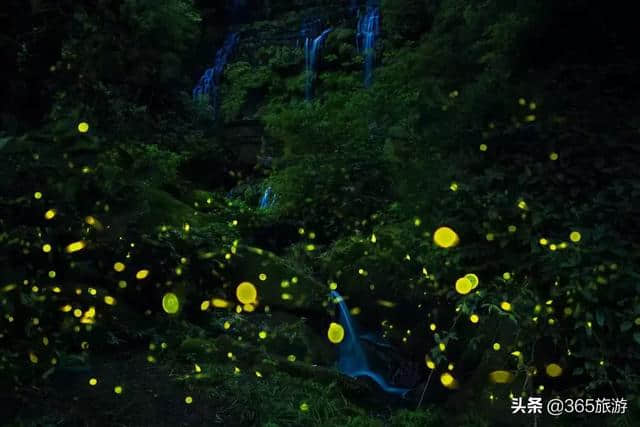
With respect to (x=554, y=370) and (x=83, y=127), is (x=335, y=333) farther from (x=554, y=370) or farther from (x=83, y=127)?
(x=83, y=127)

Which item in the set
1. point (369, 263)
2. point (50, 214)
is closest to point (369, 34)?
point (369, 263)

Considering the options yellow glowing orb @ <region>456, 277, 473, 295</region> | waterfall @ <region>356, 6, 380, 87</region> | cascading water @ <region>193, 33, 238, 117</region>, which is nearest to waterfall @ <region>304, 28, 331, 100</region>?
waterfall @ <region>356, 6, 380, 87</region>

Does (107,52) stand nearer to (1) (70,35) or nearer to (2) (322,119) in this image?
(1) (70,35)

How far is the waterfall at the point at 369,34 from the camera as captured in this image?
16391 mm

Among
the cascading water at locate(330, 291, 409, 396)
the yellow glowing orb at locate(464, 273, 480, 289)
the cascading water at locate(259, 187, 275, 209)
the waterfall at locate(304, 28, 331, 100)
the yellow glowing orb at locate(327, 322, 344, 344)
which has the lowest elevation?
the cascading water at locate(259, 187, 275, 209)

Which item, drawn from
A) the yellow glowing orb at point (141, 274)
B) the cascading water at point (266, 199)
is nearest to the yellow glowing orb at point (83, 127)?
the yellow glowing orb at point (141, 274)

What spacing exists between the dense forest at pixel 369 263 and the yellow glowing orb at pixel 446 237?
0.05ft

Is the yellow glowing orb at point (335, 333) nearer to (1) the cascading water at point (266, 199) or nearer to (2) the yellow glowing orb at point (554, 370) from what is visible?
(2) the yellow glowing orb at point (554, 370)

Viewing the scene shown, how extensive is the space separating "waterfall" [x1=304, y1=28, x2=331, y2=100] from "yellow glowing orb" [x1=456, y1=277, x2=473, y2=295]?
13.1 metres

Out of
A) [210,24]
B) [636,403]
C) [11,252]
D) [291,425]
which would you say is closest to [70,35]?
[11,252]

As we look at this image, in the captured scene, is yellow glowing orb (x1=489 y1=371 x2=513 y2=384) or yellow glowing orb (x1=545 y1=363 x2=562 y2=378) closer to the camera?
yellow glowing orb (x1=545 y1=363 x2=562 y2=378)

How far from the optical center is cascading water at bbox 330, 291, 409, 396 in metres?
6.69

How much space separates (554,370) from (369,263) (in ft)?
10.2

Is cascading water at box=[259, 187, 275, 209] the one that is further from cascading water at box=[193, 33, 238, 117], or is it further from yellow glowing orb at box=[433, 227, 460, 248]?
yellow glowing orb at box=[433, 227, 460, 248]
